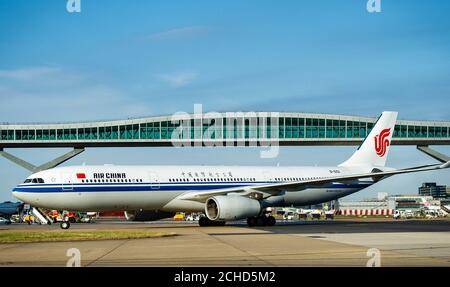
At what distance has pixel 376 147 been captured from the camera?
51.5 m

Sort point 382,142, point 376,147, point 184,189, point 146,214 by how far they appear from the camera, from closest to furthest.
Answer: point 184,189, point 146,214, point 376,147, point 382,142

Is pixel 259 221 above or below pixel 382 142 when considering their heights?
below

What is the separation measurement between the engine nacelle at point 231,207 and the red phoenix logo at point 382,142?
1650 cm

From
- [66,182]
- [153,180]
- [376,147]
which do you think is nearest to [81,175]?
[66,182]

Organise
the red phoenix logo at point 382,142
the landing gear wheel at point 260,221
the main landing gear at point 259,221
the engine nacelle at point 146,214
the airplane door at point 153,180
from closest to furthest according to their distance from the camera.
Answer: the airplane door at point 153,180 → the main landing gear at point 259,221 → the landing gear wheel at point 260,221 → the engine nacelle at point 146,214 → the red phoenix logo at point 382,142

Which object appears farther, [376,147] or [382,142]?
[382,142]

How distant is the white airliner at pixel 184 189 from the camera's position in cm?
3694

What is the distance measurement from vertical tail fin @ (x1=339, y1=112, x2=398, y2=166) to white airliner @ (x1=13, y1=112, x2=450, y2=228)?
4439 mm

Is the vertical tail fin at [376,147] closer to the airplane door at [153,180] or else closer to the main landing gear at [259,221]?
the main landing gear at [259,221]

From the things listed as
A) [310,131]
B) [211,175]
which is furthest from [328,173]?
[310,131]

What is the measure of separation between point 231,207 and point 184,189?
4.44 m

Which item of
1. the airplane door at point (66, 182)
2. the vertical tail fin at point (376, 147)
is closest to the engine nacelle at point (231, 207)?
the airplane door at point (66, 182)

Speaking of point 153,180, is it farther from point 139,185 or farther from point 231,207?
point 231,207

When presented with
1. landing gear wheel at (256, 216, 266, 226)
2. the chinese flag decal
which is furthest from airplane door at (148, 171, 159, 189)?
landing gear wheel at (256, 216, 266, 226)
